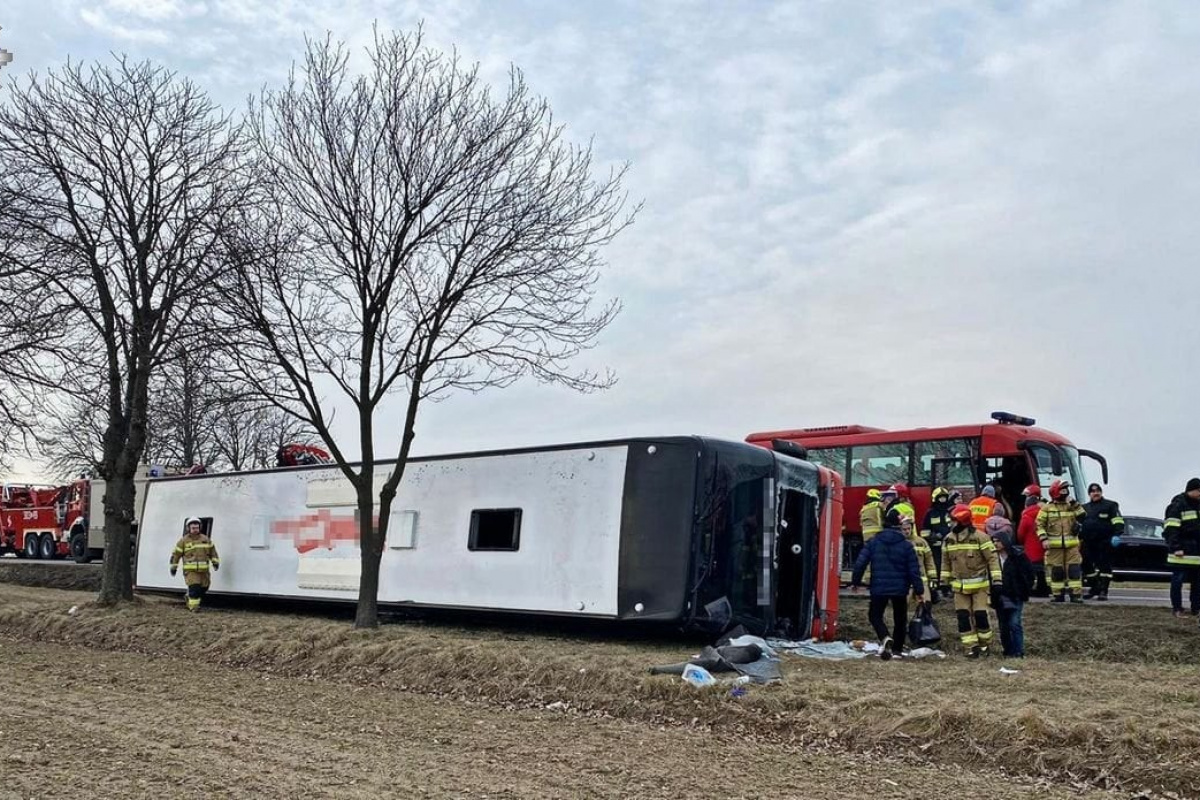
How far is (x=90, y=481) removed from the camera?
34.0 meters

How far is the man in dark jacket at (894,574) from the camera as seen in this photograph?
12.3 m

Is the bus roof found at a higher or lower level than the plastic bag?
higher

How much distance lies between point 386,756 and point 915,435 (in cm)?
1764

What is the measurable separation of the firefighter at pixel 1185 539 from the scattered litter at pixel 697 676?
7.36m

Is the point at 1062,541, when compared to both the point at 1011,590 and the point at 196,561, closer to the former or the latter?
the point at 1011,590

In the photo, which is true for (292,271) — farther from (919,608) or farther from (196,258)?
(919,608)

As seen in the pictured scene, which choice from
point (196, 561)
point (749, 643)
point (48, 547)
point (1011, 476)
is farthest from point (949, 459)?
point (48, 547)

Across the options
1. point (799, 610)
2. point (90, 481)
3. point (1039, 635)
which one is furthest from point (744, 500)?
point (90, 481)

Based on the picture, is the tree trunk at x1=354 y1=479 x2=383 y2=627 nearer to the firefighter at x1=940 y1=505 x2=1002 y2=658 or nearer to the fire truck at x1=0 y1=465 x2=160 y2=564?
the firefighter at x1=940 y1=505 x2=1002 y2=658

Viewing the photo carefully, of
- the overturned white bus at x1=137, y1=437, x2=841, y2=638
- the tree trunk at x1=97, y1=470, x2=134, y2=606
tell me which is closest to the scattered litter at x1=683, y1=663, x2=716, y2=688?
the overturned white bus at x1=137, y1=437, x2=841, y2=638

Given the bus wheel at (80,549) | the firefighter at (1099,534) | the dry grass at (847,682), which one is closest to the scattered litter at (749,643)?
the dry grass at (847,682)

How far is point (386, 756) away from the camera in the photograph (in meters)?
7.75

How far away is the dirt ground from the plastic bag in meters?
4.77

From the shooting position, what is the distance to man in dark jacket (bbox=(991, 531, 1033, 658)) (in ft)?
38.5
